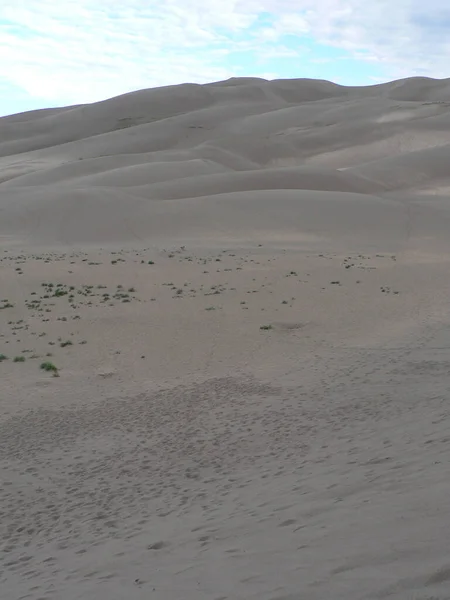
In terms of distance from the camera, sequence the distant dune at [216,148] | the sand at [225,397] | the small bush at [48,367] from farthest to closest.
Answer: the distant dune at [216,148]
the small bush at [48,367]
the sand at [225,397]

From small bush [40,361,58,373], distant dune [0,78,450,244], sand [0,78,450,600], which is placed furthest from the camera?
distant dune [0,78,450,244]

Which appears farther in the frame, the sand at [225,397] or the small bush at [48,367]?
the small bush at [48,367]

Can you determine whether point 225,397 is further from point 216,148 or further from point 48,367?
point 216,148

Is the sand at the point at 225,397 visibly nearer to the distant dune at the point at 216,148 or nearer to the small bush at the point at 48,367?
the small bush at the point at 48,367

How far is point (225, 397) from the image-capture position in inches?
496

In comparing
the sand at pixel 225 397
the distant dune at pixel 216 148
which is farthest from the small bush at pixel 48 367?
the distant dune at pixel 216 148

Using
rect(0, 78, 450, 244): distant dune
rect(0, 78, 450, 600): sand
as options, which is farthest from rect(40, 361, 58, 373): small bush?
rect(0, 78, 450, 244): distant dune

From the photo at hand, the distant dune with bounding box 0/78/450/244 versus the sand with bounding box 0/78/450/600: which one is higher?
the distant dune with bounding box 0/78/450/244

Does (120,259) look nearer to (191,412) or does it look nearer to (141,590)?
(191,412)

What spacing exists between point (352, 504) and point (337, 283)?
16344mm

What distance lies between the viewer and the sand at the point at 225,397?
19.6 feet

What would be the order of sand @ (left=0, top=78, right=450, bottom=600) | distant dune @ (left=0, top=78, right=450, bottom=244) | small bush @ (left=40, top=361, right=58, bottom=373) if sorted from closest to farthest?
sand @ (left=0, top=78, right=450, bottom=600) < small bush @ (left=40, top=361, right=58, bottom=373) < distant dune @ (left=0, top=78, right=450, bottom=244)

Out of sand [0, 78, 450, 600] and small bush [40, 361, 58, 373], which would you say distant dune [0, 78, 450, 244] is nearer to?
sand [0, 78, 450, 600]

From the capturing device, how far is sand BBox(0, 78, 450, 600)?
5.96 meters
